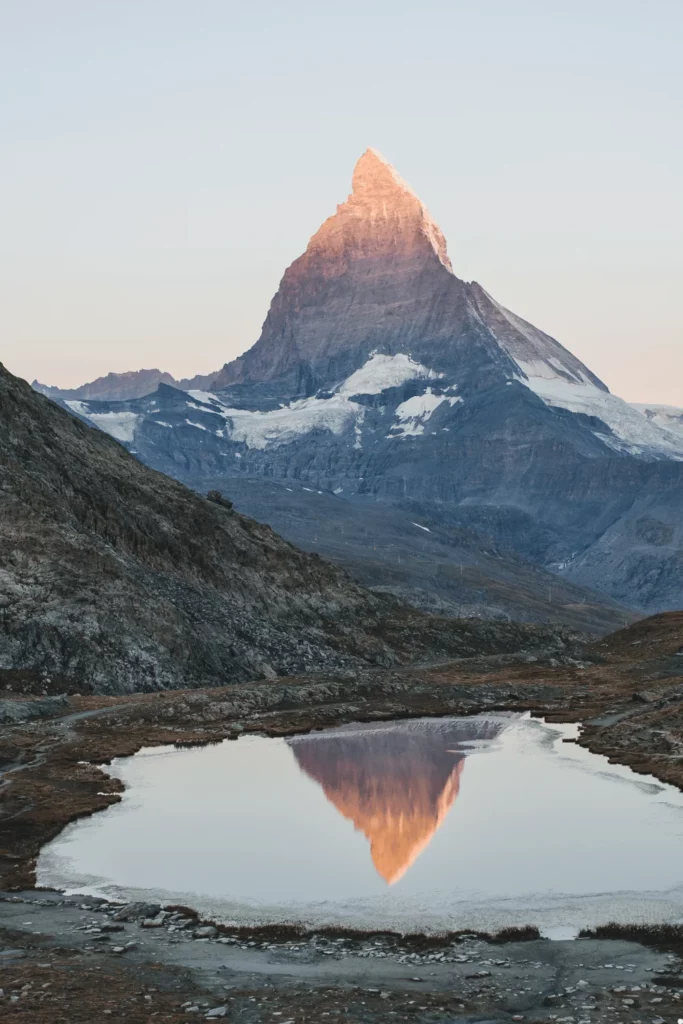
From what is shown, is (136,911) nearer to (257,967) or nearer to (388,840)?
(257,967)

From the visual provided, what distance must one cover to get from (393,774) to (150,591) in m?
66.8

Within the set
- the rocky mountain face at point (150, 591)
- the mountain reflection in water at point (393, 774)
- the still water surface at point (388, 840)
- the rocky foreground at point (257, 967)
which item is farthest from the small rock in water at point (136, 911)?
the rocky mountain face at point (150, 591)

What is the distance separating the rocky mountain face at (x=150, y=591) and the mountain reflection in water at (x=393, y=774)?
34.7 meters

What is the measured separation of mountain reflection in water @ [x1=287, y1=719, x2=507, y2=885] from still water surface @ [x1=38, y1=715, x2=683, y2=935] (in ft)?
0.64

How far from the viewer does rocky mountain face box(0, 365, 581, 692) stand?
123812mm

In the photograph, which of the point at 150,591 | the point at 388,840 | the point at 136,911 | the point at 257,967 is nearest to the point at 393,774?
the point at 388,840

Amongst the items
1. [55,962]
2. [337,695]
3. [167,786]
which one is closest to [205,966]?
[55,962]

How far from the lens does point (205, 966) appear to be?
36.8 meters

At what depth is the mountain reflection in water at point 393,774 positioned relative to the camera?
189ft

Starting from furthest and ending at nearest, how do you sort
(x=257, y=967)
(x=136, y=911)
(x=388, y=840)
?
(x=388, y=840), (x=136, y=911), (x=257, y=967)

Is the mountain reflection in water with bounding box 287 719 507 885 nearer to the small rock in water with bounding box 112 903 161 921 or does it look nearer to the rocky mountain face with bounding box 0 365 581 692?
the small rock in water with bounding box 112 903 161 921

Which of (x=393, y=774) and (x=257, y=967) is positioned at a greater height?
(x=393, y=774)

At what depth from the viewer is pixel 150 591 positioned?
137 metres

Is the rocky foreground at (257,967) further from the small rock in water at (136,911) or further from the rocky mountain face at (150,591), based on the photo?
the rocky mountain face at (150,591)
